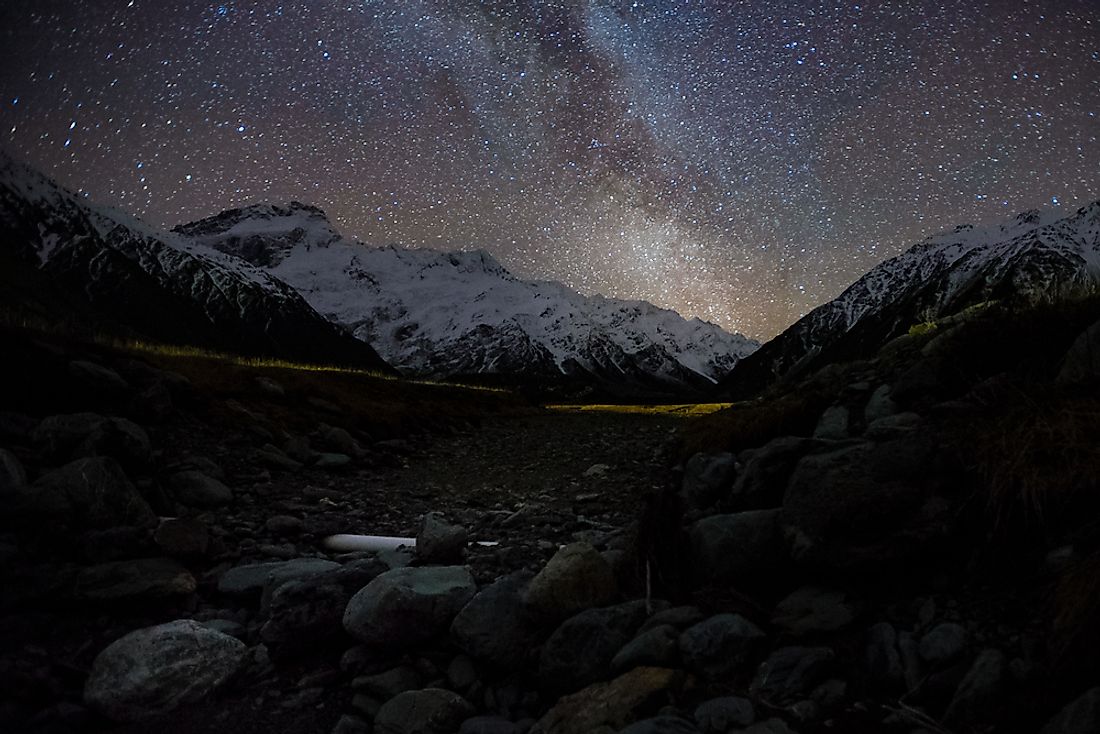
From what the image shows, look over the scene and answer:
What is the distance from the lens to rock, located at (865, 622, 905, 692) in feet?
8.78

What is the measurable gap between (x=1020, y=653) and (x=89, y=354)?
1413cm

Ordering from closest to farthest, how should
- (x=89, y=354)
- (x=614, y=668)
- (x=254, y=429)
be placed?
1. (x=614, y=668)
2. (x=89, y=354)
3. (x=254, y=429)

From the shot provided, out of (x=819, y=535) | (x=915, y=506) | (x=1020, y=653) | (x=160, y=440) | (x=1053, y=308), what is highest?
(x=1053, y=308)

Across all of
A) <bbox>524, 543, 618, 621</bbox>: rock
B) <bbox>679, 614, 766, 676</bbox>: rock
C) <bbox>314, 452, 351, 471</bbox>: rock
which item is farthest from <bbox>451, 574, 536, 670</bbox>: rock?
<bbox>314, 452, 351, 471</bbox>: rock

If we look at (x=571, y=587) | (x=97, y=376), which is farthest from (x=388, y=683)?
(x=97, y=376)

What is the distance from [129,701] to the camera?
11.6 ft

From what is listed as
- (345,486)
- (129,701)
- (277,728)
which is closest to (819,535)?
(277,728)

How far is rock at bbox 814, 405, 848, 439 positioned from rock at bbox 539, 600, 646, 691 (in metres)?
3.33

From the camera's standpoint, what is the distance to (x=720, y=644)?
3.09 meters

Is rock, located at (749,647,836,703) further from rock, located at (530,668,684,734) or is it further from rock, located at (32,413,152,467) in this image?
rock, located at (32,413,152,467)

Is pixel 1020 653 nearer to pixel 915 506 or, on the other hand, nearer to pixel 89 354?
pixel 915 506

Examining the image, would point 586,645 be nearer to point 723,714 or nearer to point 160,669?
point 723,714

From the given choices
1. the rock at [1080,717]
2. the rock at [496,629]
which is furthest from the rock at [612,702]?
the rock at [1080,717]

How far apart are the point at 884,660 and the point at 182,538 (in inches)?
251
